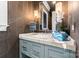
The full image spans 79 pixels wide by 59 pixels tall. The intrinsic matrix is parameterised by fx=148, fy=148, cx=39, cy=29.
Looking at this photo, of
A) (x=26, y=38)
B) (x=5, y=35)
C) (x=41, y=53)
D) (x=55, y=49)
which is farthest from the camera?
(x=5, y=35)

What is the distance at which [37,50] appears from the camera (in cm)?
242

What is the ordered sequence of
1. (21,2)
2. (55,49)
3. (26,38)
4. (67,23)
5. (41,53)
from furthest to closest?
(21,2), (26,38), (67,23), (41,53), (55,49)

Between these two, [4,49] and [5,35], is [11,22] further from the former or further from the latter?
[4,49]

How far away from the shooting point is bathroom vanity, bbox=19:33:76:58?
5.92 feet

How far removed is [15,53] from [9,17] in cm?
77

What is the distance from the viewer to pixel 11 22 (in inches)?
120

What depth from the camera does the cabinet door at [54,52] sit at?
6.08 feet

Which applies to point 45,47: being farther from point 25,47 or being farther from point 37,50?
point 25,47

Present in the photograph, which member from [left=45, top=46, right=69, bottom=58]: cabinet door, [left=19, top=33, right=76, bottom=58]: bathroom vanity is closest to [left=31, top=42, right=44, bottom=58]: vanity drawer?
[left=19, top=33, right=76, bottom=58]: bathroom vanity

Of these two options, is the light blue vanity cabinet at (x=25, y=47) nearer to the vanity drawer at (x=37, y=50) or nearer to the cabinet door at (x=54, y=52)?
the vanity drawer at (x=37, y=50)

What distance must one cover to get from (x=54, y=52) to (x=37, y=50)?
0.50 metres

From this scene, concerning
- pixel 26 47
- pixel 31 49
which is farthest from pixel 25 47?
pixel 31 49

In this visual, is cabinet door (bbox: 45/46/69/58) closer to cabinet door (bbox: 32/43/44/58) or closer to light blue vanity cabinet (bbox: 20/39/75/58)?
light blue vanity cabinet (bbox: 20/39/75/58)

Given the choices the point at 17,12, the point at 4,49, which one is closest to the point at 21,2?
the point at 17,12
